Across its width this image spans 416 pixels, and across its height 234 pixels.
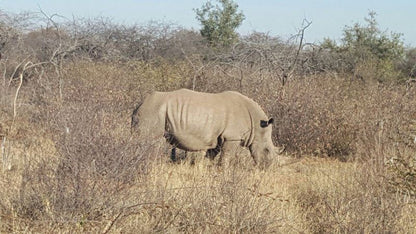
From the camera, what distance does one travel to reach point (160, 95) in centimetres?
1027

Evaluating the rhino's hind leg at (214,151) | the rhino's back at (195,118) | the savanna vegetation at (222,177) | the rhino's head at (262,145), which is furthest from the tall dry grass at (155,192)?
the rhino's head at (262,145)

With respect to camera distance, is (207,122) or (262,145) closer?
(207,122)

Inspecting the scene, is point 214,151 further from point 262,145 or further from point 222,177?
point 222,177

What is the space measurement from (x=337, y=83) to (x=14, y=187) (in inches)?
353

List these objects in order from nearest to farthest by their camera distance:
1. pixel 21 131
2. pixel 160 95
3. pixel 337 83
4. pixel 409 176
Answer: pixel 409 176 → pixel 160 95 → pixel 21 131 → pixel 337 83

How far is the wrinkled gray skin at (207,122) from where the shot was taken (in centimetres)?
1005

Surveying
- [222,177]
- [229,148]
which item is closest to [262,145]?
Answer: [229,148]

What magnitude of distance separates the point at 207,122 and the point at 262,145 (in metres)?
1.14

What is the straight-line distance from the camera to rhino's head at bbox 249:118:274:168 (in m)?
10.9

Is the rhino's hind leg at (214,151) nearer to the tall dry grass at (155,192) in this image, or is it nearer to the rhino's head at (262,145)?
the rhino's head at (262,145)

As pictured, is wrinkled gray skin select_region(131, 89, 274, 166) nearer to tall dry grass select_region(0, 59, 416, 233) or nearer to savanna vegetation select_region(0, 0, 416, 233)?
savanna vegetation select_region(0, 0, 416, 233)

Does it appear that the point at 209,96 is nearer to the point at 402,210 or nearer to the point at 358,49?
the point at 402,210

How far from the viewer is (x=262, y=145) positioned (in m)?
10.9

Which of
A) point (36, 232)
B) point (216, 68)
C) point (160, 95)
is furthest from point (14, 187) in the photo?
point (216, 68)
